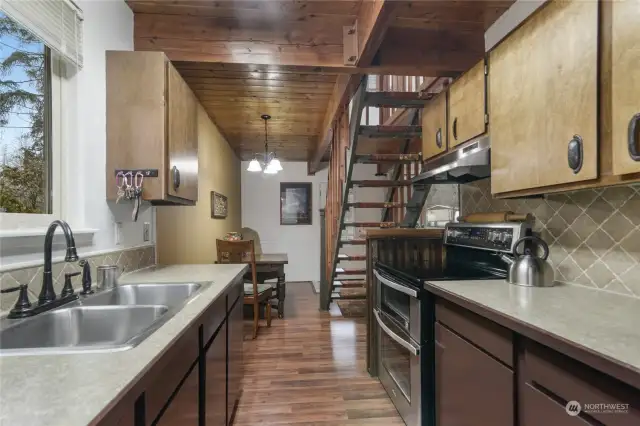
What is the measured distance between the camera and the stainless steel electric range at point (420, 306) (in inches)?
67.2

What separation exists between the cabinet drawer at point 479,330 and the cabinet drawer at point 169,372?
104 cm

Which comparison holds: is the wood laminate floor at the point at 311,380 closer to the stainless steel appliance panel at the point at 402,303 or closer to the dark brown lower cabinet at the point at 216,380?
the dark brown lower cabinet at the point at 216,380

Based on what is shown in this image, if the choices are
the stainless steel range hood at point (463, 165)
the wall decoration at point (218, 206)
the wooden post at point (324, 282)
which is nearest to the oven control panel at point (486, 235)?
the stainless steel range hood at point (463, 165)

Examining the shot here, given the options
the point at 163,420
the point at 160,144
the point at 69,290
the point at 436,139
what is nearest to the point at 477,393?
the point at 163,420

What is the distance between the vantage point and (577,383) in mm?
869

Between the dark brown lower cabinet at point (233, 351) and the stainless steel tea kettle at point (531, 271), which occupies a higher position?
the stainless steel tea kettle at point (531, 271)

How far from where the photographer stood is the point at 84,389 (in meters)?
0.63

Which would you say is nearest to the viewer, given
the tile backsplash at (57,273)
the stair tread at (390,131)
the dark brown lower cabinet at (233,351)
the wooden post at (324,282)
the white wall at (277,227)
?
the tile backsplash at (57,273)

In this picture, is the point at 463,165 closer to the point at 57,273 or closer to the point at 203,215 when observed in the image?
the point at 57,273

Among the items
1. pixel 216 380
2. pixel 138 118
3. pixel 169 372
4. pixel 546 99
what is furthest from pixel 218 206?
pixel 546 99

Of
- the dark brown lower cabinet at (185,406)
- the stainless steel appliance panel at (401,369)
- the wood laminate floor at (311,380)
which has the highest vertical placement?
the dark brown lower cabinet at (185,406)

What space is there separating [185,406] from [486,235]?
5.51 feet

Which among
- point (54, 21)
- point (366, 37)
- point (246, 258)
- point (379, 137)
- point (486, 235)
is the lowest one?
point (246, 258)

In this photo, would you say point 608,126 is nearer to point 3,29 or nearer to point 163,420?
point 163,420
